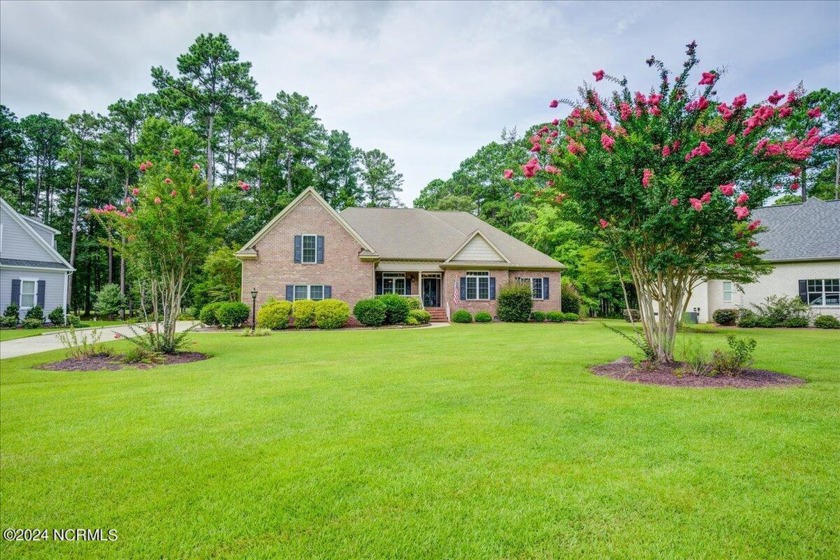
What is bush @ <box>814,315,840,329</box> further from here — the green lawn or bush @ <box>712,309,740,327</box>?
the green lawn

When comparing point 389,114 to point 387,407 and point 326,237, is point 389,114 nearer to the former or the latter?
point 326,237

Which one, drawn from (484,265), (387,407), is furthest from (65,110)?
→ (387,407)

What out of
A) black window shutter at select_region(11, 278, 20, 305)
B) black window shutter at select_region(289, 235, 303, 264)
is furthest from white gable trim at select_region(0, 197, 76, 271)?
black window shutter at select_region(289, 235, 303, 264)

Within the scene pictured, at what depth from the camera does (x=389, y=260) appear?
24828 mm

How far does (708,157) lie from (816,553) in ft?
20.0

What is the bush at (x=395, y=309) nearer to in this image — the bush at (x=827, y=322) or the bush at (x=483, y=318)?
the bush at (x=483, y=318)

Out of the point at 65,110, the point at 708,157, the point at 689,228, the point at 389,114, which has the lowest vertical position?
the point at 689,228

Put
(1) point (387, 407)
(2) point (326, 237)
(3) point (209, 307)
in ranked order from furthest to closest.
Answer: (2) point (326, 237) < (3) point (209, 307) < (1) point (387, 407)

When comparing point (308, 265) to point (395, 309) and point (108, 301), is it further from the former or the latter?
point (108, 301)

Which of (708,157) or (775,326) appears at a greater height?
(708,157)

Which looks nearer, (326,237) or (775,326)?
(775,326)

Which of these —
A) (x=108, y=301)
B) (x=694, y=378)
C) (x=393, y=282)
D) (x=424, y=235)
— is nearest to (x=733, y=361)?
(x=694, y=378)

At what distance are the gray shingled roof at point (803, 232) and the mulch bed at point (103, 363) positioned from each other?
79.8 ft

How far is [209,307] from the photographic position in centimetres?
2045
